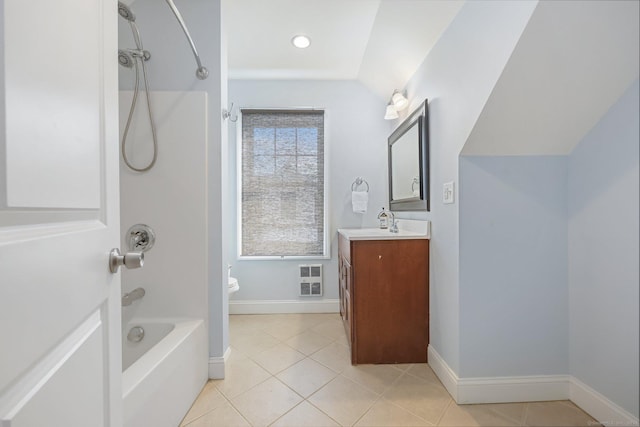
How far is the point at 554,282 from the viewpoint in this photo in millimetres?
1348

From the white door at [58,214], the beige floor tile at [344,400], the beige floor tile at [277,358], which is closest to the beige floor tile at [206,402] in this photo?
the beige floor tile at [277,358]

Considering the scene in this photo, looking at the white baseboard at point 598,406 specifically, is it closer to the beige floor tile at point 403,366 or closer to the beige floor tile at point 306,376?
the beige floor tile at point 403,366

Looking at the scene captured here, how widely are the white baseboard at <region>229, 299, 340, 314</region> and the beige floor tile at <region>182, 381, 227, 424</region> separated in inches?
43.3

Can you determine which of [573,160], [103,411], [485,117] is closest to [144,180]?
Result: [103,411]

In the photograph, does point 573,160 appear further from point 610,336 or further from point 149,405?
point 149,405

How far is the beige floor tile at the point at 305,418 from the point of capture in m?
1.25

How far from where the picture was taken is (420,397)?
4.67ft

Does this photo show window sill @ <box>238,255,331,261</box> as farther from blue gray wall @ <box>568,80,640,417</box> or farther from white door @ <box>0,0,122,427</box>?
white door @ <box>0,0,122,427</box>

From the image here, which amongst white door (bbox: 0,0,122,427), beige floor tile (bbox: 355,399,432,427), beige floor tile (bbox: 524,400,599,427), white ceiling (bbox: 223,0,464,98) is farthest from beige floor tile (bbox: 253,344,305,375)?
white ceiling (bbox: 223,0,464,98)

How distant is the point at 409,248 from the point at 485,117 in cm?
87

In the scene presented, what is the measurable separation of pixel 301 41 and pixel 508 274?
2111 millimetres

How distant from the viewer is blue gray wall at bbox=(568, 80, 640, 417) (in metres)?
0.96

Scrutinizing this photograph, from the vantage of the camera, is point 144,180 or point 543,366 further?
point 144,180

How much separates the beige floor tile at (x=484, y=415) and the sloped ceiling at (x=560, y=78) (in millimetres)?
1282
